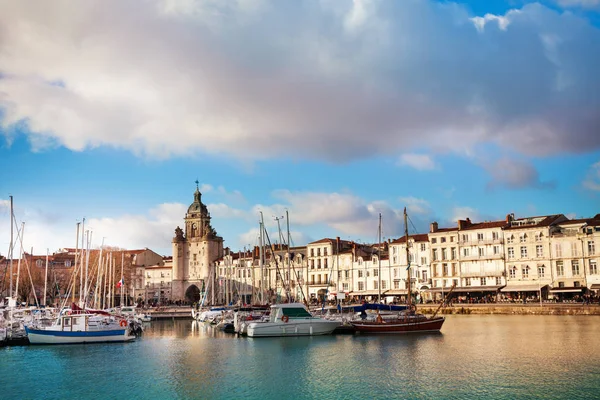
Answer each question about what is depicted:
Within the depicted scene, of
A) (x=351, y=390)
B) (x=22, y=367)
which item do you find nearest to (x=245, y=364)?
(x=351, y=390)

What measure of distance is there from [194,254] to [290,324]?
2795 inches

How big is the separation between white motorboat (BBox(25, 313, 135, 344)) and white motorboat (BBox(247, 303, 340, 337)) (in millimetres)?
10197

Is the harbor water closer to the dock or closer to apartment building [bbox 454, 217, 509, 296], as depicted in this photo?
apartment building [bbox 454, 217, 509, 296]

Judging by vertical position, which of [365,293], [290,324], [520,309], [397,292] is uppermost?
[397,292]

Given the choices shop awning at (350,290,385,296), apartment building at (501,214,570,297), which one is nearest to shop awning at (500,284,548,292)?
apartment building at (501,214,570,297)

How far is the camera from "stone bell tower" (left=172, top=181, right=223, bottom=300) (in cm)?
11325

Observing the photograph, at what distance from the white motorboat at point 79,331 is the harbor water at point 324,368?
2.58 feet

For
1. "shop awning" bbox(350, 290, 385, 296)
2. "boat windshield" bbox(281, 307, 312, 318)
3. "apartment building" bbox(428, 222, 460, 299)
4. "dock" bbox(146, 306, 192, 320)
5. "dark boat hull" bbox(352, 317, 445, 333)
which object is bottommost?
"dock" bbox(146, 306, 192, 320)

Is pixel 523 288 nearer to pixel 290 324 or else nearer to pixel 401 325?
pixel 401 325

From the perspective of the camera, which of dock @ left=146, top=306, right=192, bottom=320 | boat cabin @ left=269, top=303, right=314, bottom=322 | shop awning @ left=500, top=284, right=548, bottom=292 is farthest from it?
dock @ left=146, top=306, right=192, bottom=320

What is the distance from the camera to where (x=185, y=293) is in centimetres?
11475

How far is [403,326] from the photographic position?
156 ft

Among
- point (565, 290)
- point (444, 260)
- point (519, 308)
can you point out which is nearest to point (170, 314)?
point (444, 260)

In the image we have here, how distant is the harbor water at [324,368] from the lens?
1013 inches
